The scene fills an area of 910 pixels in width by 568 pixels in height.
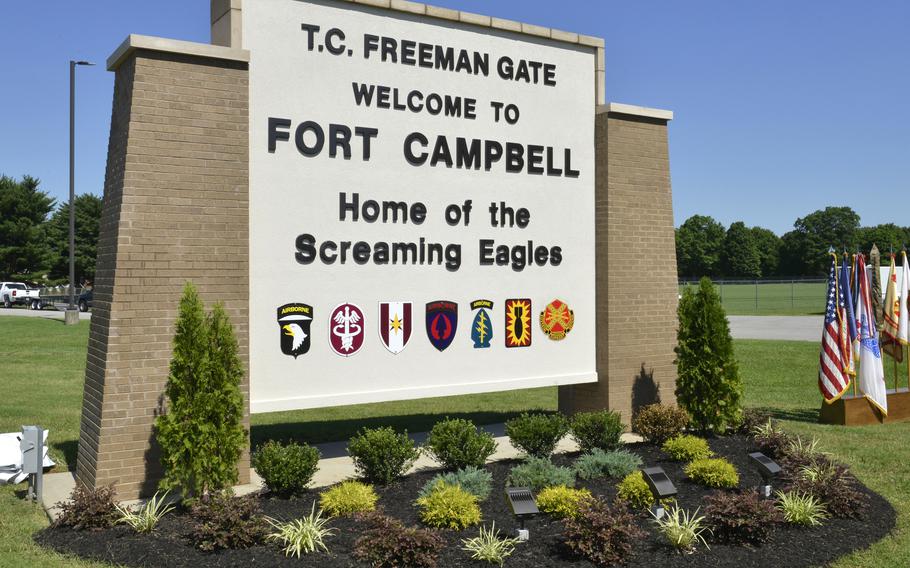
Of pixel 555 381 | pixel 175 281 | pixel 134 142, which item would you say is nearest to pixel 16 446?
pixel 175 281

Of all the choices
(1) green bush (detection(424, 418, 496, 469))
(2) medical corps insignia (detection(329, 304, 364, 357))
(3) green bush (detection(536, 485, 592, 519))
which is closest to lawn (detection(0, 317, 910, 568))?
(3) green bush (detection(536, 485, 592, 519))

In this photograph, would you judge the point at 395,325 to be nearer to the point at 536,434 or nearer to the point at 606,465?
the point at 536,434

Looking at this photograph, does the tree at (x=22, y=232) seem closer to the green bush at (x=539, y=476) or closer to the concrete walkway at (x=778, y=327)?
the concrete walkway at (x=778, y=327)

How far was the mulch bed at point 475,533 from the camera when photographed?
25.0 feet

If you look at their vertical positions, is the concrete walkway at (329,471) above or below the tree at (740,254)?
below

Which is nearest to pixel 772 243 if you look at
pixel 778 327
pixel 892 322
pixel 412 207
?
pixel 778 327

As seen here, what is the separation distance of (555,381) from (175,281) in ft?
20.6

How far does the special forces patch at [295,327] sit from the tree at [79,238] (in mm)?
64978

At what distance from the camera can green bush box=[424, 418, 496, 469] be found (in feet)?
34.1

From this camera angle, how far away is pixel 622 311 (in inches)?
536

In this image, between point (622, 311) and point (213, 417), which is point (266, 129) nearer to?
point (213, 417)

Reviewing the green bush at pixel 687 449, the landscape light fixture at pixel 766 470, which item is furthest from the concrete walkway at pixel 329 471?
the landscape light fixture at pixel 766 470

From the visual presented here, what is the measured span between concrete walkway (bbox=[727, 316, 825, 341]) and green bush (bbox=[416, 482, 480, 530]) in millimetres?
25475

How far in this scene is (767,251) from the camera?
132 metres
